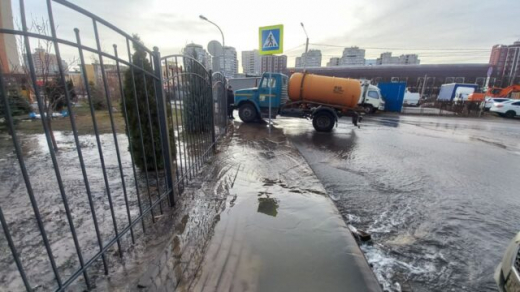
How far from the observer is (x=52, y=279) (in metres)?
2.00

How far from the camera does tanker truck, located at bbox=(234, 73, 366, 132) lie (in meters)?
10.0

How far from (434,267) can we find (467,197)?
2.45m

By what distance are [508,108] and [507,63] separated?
50.1 metres

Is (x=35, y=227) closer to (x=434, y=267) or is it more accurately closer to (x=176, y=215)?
(x=176, y=215)

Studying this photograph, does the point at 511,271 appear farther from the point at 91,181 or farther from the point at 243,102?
the point at 243,102

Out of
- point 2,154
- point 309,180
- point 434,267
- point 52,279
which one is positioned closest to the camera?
point 52,279

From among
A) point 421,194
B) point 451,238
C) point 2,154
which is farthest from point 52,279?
point 2,154

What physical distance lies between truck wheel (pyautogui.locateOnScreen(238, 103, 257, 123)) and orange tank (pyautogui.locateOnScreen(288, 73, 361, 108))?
76.5 inches

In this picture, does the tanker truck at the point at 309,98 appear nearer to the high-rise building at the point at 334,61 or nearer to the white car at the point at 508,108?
the white car at the point at 508,108

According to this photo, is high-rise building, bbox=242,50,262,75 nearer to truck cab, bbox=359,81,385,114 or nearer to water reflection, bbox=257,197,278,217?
truck cab, bbox=359,81,385,114

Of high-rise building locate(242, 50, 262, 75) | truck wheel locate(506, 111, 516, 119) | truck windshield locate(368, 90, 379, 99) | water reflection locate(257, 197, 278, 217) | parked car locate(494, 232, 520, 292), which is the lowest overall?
truck wheel locate(506, 111, 516, 119)

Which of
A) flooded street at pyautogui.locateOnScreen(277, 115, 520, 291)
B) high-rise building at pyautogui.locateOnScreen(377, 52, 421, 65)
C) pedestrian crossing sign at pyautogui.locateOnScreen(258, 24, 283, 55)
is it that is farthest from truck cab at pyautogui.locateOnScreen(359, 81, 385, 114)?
high-rise building at pyautogui.locateOnScreen(377, 52, 421, 65)

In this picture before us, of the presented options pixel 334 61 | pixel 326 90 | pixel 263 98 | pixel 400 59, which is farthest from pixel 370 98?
pixel 400 59

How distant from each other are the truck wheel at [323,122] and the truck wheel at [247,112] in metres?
2.97
